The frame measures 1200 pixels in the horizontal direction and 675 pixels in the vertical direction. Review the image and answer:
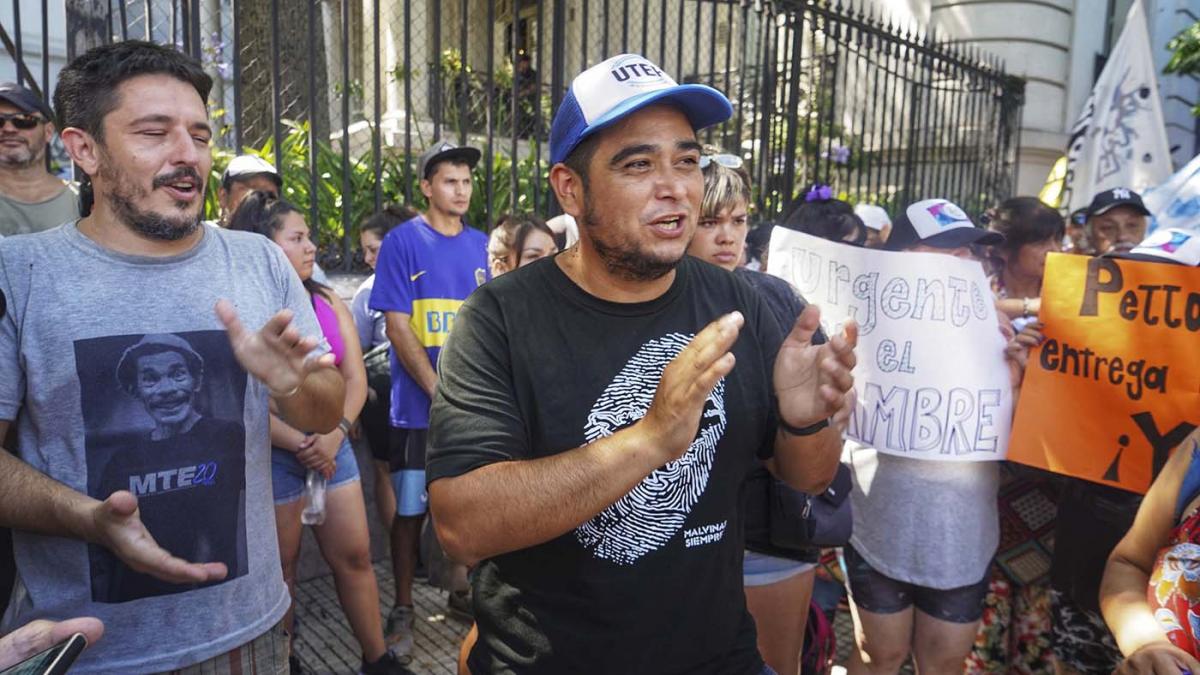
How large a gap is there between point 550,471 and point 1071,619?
279cm

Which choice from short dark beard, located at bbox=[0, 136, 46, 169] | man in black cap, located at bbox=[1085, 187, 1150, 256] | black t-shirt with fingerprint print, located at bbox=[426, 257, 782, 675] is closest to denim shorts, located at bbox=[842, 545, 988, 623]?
black t-shirt with fingerprint print, located at bbox=[426, 257, 782, 675]

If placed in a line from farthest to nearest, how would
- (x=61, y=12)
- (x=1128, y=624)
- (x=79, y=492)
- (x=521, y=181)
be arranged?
(x=61, y=12), (x=521, y=181), (x=1128, y=624), (x=79, y=492)

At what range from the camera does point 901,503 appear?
306cm

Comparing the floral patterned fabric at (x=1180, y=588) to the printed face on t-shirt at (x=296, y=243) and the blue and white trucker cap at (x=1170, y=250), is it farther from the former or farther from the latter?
the printed face on t-shirt at (x=296, y=243)

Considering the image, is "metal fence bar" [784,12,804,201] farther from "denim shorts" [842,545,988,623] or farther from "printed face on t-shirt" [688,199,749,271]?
"denim shorts" [842,545,988,623]

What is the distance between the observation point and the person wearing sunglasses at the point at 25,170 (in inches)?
149

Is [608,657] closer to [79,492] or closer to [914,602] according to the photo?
[79,492]

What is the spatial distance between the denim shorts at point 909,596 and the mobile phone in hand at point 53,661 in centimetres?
249

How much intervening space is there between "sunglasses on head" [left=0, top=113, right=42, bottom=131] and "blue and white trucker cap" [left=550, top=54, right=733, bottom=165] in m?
3.14

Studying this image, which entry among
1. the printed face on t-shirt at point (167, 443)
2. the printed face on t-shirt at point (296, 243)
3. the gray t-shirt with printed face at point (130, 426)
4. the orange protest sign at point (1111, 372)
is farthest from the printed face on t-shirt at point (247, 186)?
the orange protest sign at point (1111, 372)

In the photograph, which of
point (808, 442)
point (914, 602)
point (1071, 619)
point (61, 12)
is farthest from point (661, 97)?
point (61, 12)

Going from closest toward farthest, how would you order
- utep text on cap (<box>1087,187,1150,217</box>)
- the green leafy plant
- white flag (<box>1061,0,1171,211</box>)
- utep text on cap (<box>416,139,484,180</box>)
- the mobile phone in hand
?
the mobile phone in hand
utep text on cap (<box>416,139,484,180</box>)
utep text on cap (<box>1087,187,1150,217</box>)
the green leafy plant
white flag (<box>1061,0,1171,211</box>)

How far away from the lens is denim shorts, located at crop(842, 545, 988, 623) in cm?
301

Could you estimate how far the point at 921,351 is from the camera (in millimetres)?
3037
